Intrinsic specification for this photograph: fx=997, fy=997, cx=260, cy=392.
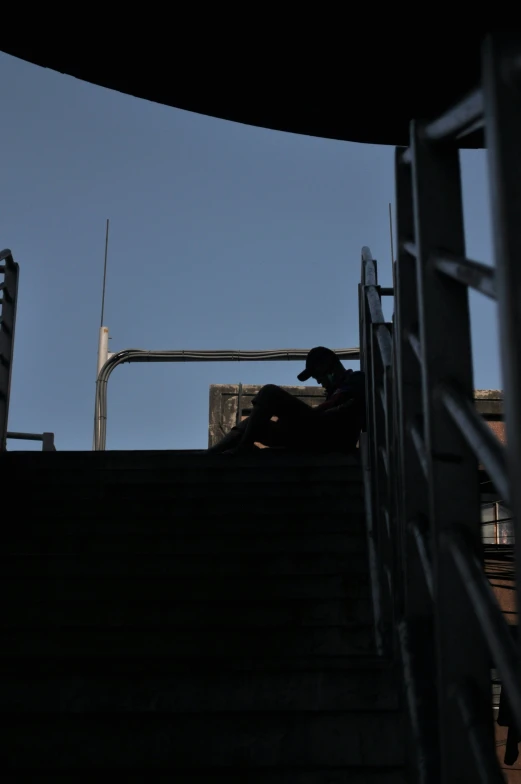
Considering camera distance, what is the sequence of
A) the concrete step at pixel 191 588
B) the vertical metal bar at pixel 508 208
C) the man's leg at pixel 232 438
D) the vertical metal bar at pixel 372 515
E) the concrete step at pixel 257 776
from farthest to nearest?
the man's leg at pixel 232 438
the concrete step at pixel 191 588
the vertical metal bar at pixel 372 515
the concrete step at pixel 257 776
the vertical metal bar at pixel 508 208

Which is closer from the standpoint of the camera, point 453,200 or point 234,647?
point 453,200

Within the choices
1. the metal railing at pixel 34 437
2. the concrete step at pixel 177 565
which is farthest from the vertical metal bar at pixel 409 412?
the metal railing at pixel 34 437

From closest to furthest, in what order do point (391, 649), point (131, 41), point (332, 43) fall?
point (332, 43), point (131, 41), point (391, 649)

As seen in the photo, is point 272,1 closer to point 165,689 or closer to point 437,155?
point 437,155

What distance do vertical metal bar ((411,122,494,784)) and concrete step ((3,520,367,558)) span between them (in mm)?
1912

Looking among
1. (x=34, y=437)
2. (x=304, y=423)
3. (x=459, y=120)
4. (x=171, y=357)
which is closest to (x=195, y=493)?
(x=304, y=423)

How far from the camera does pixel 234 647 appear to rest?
10.5 feet

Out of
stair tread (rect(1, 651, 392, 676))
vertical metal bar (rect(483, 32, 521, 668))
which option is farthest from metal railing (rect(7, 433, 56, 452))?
vertical metal bar (rect(483, 32, 521, 668))

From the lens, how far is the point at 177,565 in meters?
3.81

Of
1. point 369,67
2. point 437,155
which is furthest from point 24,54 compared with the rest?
point 437,155

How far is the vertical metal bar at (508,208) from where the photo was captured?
1353 millimetres

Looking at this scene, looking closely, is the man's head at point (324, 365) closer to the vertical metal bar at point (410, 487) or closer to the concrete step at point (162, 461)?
the concrete step at point (162, 461)

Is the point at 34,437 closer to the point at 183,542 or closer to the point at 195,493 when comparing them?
the point at 195,493

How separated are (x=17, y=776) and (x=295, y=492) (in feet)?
6.97
